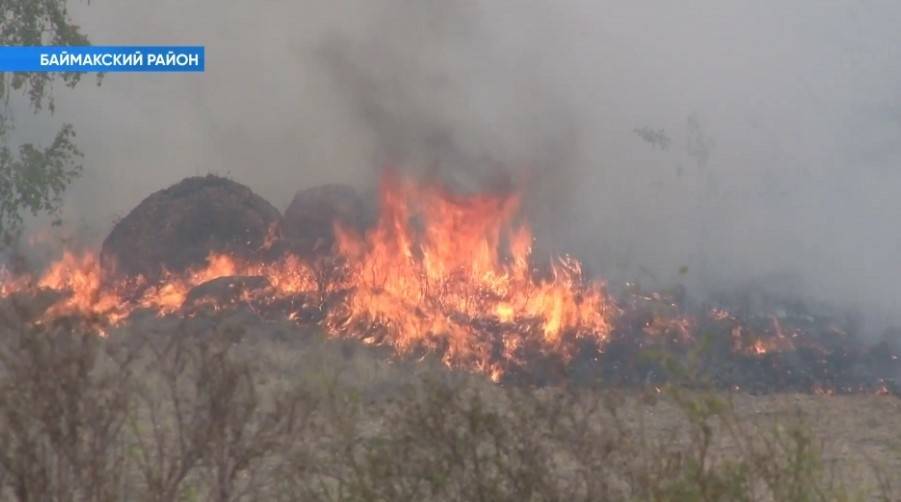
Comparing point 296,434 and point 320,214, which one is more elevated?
point 320,214

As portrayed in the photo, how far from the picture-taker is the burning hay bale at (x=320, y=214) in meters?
20.4

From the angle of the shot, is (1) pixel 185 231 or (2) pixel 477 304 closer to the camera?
(2) pixel 477 304

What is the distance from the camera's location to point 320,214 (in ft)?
68.8

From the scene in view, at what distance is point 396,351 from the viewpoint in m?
15.6

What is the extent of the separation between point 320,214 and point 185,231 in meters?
2.33

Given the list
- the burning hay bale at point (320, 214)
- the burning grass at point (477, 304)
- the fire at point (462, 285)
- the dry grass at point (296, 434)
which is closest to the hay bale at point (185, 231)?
the burning grass at point (477, 304)

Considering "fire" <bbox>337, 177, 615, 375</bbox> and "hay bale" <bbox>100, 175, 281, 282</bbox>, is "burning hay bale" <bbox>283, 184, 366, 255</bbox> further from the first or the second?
"fire" <bbox>337, 177, 615, 375</bbox>

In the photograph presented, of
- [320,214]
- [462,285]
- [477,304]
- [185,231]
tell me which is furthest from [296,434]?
[320,214]

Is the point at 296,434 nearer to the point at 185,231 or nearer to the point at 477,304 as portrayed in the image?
the point at 477,304

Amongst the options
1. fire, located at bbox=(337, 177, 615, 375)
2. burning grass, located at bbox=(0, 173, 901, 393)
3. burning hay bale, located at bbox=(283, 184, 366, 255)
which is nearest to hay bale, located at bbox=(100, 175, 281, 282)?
burning grass, located at bbox=(0, 173, 901, 393)

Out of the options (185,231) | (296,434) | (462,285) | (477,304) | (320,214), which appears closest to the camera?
(296,434)

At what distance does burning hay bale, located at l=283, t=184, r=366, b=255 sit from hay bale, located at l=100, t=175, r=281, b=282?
0.36 metres

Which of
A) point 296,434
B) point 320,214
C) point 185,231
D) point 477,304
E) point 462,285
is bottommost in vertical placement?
point 296,434

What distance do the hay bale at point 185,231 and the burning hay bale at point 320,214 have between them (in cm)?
36
